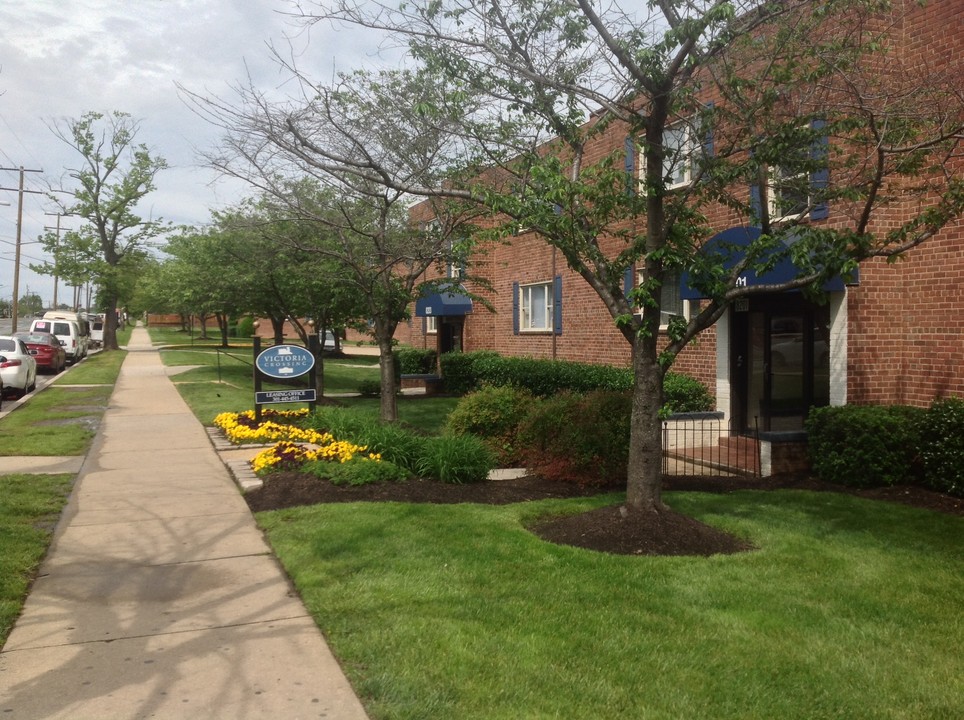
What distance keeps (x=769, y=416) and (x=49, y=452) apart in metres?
10.0

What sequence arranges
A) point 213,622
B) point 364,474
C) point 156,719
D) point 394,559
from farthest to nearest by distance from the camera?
point 364,474 → point 394,559 → point 213,622 → point 156,719

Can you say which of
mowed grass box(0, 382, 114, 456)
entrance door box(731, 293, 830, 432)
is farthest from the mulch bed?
mowed grass box(0, 382, 114, 456)

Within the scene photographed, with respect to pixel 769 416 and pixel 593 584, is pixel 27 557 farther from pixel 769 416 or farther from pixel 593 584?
pixel 769 416

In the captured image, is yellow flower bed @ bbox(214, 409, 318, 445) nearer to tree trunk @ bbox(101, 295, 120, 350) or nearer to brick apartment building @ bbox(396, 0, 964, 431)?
brick apartment building @ bbox(396, 0, 964, 431)

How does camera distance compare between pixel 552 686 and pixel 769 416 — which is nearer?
pixel 552 686

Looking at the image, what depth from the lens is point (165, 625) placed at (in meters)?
5.13

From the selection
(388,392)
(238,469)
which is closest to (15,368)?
(388,392)

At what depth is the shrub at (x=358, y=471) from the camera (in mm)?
8945

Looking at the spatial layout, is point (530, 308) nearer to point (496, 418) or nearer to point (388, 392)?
point (388, 392)

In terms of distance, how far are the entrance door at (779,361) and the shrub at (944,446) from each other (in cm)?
222

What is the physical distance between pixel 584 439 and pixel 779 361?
12.9 feet

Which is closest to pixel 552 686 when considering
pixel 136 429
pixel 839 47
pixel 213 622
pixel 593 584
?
pixel 593 584

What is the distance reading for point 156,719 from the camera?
388cm

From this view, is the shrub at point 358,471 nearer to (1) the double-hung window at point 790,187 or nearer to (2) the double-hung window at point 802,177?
(2) the double-hung window at point 802,177
